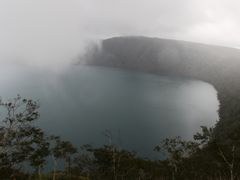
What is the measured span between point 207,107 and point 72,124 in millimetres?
87211

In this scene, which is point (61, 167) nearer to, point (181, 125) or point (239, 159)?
point (239, 159)

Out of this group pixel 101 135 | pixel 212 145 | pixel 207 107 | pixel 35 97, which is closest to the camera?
pixel 212 145

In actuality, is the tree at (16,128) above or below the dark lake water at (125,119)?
below

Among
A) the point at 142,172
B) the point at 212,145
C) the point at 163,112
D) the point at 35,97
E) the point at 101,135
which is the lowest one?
the point at 142,172

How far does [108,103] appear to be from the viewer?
186 metres

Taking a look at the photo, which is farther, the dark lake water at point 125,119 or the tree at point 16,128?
the dark lake water at point 125,119

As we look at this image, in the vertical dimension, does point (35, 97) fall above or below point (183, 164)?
above

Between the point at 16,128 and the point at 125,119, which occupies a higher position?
the point at 125,119

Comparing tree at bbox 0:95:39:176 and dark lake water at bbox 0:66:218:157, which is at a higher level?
dark lake water at bbox 0:66:218:157

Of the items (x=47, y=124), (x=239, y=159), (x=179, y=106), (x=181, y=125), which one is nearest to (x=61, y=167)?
(x=47, y=124)

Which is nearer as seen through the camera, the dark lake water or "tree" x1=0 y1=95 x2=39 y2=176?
"tree" x1=0 y1=95 x2=39 y2=176

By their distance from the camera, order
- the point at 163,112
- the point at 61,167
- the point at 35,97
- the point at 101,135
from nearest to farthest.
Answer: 1. the point at 61,167
2. the point at 101,135
3. the point at 163,112
4. the point at 35,97

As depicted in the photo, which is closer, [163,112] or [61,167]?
[61,167]

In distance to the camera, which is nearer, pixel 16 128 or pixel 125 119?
pixel 16 128
